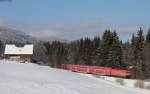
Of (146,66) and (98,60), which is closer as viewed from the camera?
(146,66)

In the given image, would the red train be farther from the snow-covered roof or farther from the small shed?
the snow-covered roof

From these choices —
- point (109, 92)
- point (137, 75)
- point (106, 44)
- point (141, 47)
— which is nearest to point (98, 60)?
point (106, 44)

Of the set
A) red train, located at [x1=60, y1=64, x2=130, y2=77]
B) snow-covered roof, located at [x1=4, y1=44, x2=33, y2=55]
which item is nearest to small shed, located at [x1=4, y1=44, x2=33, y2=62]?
snow-covered roof, located at [x1=4, y1=44, x2=33, y2=55]

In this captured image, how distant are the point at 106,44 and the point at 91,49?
38.5 meters

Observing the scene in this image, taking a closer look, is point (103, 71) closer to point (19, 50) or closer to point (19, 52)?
point (19, 52)

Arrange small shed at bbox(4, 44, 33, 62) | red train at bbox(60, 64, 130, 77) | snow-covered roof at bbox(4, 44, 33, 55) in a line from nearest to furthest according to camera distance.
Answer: red train at bbox(60, 64, 130, 77) < small shed at bbox(4, 44, 33, 62) < snow-covered roof at bbox(4, 44, 33, 55)

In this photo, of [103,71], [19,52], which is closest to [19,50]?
[19,52]

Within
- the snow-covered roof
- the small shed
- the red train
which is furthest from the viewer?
the snow-covered roof

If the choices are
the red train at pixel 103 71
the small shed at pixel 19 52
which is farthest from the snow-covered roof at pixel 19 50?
the red train at pixel 103 71

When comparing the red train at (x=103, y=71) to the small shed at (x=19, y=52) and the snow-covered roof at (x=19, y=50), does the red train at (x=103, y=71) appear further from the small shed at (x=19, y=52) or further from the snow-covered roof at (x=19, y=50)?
the snow-covered roof at (x=19, y=50)

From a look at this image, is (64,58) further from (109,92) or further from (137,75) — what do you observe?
(109,92)

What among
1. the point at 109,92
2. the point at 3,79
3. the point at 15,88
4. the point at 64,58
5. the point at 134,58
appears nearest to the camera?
the point at 15,88

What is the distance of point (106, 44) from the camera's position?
3733 inches

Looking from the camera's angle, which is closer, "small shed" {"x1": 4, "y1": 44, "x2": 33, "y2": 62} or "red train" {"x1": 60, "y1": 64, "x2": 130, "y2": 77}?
"red train" {"x1": 60, "y1": 64, "x2": 130, "y2": 77}
